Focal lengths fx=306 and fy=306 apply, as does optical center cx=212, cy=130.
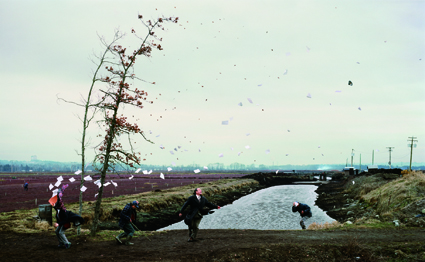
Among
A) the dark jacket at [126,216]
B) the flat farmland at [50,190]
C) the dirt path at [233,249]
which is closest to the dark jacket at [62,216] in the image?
the dirt path at [233,249]

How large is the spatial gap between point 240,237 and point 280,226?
43.0ft

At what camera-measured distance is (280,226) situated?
26766 mm

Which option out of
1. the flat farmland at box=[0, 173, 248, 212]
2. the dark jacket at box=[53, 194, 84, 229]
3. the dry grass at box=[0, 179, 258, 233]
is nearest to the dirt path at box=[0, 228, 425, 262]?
the dark jacket at box=[53, 194, 84, 229]

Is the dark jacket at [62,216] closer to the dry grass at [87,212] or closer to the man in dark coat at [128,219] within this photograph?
the man in dark coat at [128,219]

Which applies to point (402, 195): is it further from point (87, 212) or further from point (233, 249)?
point (87, 212)

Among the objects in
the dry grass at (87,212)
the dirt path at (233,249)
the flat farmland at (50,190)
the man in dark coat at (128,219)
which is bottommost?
the flat farmland at (50,190)

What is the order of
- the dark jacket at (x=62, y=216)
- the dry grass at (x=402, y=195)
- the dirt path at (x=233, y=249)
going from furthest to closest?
the dry grass at (x=402, y=195) → the dark jacket at (x=62, y=216) → the dirt path at (x=233, y=249)

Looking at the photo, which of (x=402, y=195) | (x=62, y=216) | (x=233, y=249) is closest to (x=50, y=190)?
(x=62, y=216)

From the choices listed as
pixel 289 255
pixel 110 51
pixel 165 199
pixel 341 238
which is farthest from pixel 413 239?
pixel 165 199

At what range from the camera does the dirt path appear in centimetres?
1154

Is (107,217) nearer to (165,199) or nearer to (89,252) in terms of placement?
(165,199)

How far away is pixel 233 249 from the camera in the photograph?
473 inches

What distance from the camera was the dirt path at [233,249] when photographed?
1154 centimetres

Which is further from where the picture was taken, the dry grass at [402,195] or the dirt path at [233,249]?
the dry grass at [402,195]
